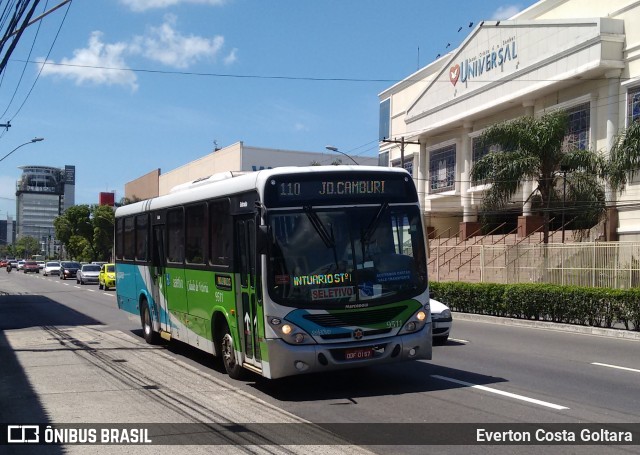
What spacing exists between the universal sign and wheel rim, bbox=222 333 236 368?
104ft

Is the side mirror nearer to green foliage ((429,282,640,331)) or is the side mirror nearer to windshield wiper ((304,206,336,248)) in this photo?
windshield wiper ((304,206,336,248))

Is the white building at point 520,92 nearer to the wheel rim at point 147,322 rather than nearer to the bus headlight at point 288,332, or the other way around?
the wheel rim at point 147,322

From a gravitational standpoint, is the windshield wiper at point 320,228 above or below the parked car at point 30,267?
above

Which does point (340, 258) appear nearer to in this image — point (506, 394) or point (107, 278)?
point (506, 394)

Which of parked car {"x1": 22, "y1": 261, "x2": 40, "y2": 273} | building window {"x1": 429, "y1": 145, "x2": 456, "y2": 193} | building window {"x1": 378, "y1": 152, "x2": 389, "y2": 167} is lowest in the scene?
parked car {"x1": 22, "y1": 261, "x2": 40, "y2": 273}

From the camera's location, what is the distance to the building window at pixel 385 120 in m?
56.6

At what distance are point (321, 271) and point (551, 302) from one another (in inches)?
503

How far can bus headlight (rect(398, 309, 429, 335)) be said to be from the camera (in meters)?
9.43

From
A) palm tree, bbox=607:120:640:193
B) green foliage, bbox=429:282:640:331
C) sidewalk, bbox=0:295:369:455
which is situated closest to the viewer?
sidewalk, bbox=0:295:369:455

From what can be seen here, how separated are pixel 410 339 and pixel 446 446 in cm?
272

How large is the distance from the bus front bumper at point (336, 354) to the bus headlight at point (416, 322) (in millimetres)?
67

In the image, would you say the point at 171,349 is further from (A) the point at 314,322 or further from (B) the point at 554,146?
(B) the point at 554,146

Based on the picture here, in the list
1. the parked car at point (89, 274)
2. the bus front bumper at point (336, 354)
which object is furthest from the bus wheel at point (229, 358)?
the parked car at point (89, 274)

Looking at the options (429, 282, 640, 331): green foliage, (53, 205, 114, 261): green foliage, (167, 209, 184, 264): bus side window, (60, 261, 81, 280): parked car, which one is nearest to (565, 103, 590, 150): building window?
(429, 282, 640, 331): green foliage
